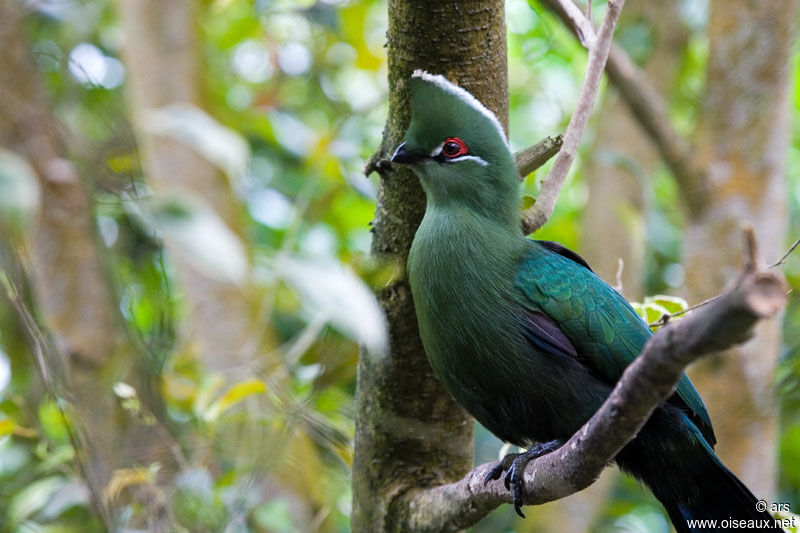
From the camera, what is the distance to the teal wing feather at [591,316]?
2.27 meters

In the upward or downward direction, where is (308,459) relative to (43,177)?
downward

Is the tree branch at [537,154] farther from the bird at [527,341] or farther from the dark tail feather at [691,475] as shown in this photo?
the dark tail feather at [691,475]

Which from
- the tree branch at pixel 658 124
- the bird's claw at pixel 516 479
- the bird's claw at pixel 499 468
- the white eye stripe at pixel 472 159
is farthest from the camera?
the tree branch at pixel 658 124

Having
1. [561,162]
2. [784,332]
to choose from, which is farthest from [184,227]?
[784,332]

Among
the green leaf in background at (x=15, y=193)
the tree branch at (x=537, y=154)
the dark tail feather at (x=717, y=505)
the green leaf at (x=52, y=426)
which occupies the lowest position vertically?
the green leaf at (x=52, y=426)

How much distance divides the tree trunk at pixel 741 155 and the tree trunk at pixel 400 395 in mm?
2160

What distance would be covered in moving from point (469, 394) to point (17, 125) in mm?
1403

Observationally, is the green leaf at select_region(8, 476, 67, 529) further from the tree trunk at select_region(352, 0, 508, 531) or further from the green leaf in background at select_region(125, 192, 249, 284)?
the green leaf in background at select_region(125, 192, 249, 284)

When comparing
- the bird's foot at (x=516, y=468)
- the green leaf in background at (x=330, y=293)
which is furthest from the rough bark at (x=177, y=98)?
the green leaf in background at (x=330, y=293)

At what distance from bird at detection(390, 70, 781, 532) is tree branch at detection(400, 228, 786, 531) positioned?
13cm

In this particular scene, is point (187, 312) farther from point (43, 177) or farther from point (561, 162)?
point (561, 162)

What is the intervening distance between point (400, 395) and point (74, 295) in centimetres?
185

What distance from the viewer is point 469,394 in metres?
2.32

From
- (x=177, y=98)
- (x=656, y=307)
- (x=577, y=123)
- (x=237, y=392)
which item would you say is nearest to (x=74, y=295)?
(x=237, y=392)
